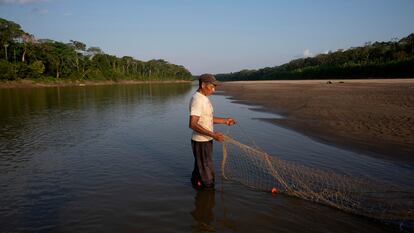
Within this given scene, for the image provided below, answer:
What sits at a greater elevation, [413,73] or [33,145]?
[413,73]

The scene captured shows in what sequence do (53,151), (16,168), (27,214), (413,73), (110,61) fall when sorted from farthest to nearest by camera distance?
(110,61)
(413,73)
(53,151)
(16,168)
(27,214)

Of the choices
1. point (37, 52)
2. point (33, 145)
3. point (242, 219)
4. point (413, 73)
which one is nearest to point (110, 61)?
point (37, 52)

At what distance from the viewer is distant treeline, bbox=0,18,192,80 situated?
68.0 meters

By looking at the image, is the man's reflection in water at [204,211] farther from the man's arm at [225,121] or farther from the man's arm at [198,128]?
the man's arm at [225,121]

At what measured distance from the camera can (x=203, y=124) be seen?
561 cm

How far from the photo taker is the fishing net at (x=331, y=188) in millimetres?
5477

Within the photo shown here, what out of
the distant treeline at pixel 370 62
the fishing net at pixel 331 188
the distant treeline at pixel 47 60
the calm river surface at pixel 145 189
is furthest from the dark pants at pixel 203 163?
the distant treeline at pixel 47 60

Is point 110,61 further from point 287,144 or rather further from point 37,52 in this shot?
point 287,144

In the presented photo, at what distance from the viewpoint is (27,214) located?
5.49 m

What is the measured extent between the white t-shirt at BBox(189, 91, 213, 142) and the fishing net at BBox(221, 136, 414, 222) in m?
0.50

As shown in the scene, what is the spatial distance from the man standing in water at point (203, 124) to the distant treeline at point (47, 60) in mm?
67496

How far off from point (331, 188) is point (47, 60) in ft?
287

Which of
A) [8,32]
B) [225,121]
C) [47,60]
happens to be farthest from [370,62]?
[8,32]

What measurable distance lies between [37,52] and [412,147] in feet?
292
